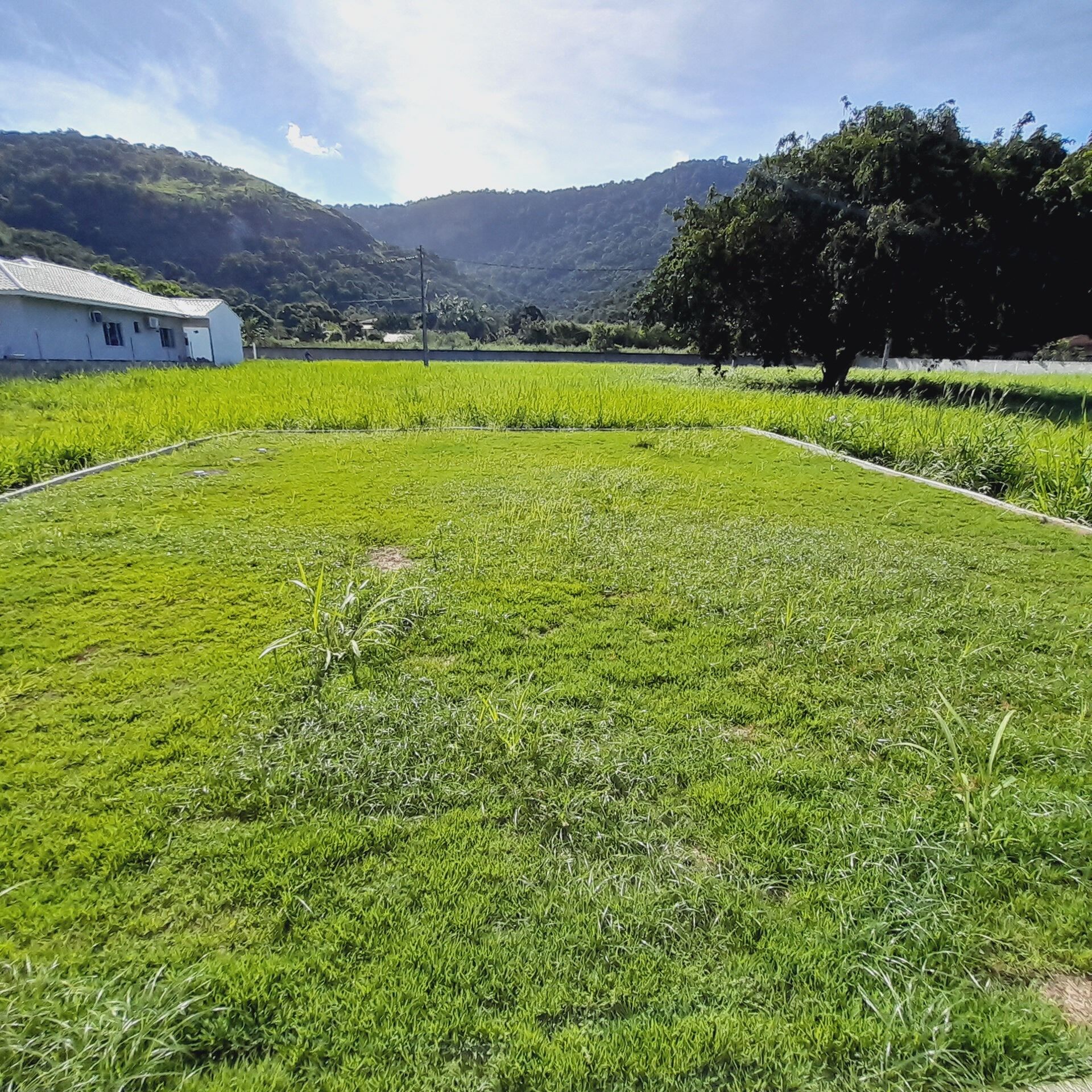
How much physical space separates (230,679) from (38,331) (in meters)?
25.1

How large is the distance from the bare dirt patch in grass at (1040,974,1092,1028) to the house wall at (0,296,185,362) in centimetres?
2629

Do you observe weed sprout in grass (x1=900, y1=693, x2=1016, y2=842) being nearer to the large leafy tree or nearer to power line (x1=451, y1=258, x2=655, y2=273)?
the large leafy tree

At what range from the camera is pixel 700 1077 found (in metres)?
1.25

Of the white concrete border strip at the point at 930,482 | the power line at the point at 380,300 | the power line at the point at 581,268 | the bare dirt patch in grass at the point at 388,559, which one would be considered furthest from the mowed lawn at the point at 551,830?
the power line at the point at 380,300

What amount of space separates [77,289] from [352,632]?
27848 mm

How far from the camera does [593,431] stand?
1043 cm

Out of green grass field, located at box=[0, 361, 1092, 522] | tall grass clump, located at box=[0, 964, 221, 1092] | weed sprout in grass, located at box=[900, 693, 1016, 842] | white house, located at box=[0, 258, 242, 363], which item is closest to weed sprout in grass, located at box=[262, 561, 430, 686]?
tall grass clump, located at box=[0, 964, 221, 1092]

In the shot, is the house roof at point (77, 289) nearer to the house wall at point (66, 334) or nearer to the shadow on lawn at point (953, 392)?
the house wall at point (66, 334)

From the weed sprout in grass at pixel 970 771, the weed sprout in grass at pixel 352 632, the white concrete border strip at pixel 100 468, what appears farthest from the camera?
the white concrete border strip at pixel 100 468

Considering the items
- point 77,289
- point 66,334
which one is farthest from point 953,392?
point 77,289

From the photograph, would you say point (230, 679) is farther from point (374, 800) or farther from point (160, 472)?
point (160, 472)

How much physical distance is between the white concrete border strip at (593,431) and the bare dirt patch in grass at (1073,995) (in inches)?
7.7

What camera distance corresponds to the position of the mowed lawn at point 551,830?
4.28 feet

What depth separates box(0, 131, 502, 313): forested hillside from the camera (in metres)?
59.3
